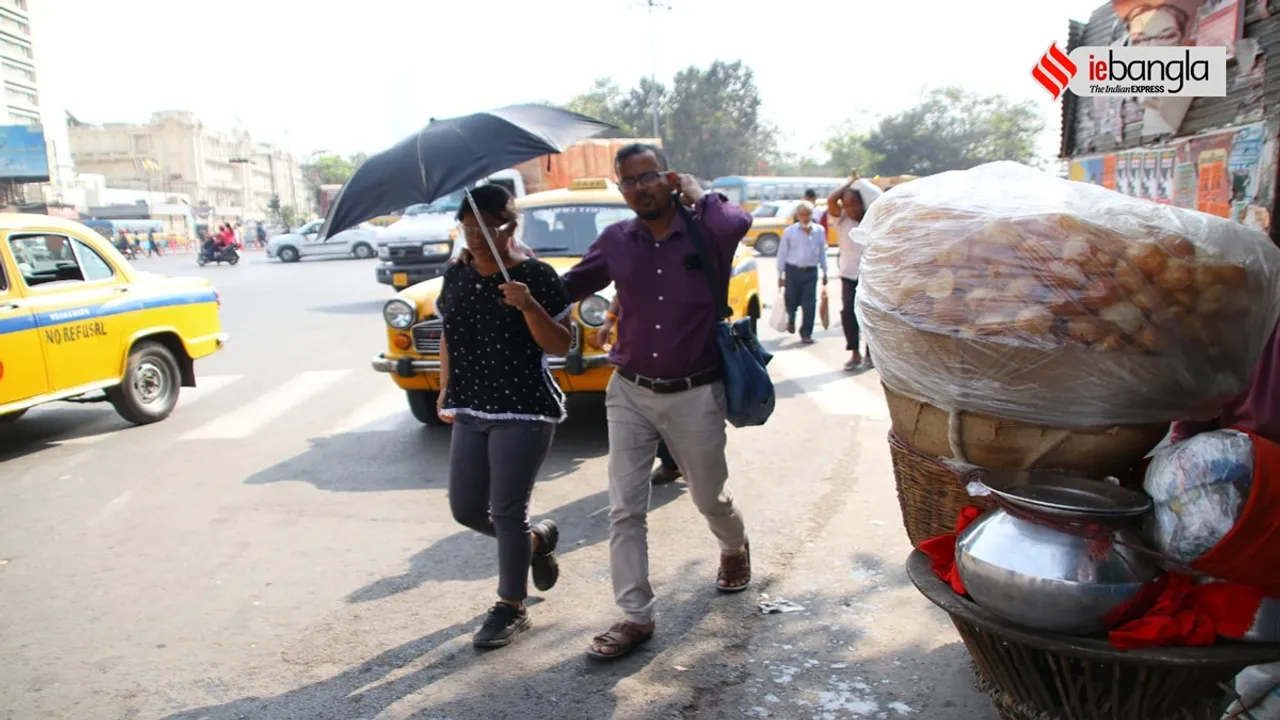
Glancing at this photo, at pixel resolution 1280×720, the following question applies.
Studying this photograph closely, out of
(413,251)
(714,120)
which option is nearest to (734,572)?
(413,251)

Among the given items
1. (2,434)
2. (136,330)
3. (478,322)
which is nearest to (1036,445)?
(478,322)

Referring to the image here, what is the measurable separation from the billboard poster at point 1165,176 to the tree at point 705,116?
60691mm

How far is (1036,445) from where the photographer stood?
2.44 m

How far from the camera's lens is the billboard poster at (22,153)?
4556 centimetres

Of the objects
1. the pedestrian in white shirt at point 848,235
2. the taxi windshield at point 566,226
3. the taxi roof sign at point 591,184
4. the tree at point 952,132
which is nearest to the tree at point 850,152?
the tree at point 952,132

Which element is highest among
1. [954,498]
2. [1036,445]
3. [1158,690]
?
[1036,445]

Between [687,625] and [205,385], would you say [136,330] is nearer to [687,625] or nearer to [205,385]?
[205,385]

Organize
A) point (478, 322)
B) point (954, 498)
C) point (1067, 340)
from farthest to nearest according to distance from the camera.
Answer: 1. point (478, 322)
2. point (954, 498)
3. point (1067, 340)

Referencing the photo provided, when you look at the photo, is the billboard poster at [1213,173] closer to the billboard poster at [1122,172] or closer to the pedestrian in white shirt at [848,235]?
the billboard poster at [1122,172]

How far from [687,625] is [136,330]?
5792 mm

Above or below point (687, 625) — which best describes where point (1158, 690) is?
above

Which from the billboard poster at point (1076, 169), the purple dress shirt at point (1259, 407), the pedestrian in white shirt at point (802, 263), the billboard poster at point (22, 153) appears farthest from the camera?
the billboard poster at point (22, 153)

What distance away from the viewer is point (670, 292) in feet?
11.6

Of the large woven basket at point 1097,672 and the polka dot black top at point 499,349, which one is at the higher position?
the polka dot black top at point 499,349
